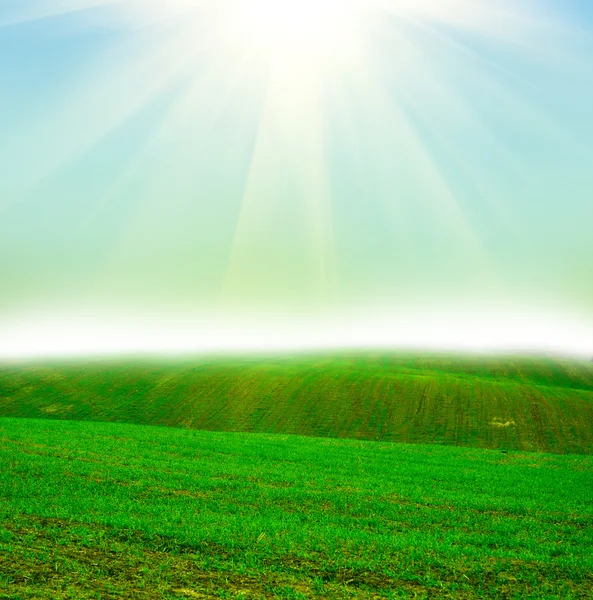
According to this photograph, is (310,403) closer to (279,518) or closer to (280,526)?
(279,518)

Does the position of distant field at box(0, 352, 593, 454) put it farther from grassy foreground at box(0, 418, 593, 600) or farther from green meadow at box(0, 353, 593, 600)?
grassy foreground at box(0, 418, 593, 600)

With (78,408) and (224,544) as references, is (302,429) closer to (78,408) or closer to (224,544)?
(78,408)

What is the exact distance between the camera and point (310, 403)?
186ft

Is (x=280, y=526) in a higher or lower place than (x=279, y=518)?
higher

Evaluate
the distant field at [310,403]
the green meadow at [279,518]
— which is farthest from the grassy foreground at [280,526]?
the distant field at [310,403]

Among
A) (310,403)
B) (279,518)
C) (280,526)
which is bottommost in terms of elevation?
(310,403)

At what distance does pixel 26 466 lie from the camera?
60.3 ft

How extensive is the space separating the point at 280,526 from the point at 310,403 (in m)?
44.5

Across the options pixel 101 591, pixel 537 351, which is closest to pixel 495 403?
pixel 101 591

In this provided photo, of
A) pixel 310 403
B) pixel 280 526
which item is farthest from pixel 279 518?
pixel 310 403

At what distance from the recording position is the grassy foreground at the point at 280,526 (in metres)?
9.39

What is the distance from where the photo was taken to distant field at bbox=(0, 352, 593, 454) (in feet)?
159

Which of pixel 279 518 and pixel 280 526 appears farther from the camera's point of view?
pixel 279 518

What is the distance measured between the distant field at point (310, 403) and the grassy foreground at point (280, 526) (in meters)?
25.4
